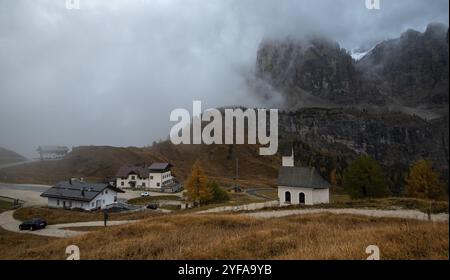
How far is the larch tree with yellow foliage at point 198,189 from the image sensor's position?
65.9 m

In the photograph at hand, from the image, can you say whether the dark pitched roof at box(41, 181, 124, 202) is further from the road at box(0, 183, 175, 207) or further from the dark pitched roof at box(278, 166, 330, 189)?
the dark pitched roof at box(278, 166, 330, 189)

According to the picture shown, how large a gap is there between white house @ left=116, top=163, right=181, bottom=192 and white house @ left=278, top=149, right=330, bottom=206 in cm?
6078

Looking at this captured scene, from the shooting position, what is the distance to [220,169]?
196125mm

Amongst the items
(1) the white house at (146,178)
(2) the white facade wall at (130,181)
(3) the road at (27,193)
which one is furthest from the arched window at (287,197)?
(2) the white facade wall at (130,181)

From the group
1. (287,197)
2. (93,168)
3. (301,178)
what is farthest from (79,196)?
(93,168)

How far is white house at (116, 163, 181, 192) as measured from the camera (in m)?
110

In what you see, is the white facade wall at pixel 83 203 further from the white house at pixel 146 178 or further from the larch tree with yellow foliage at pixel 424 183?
the larch tree with yellow foliage at pixel 424 183

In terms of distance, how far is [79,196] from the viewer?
205ft
